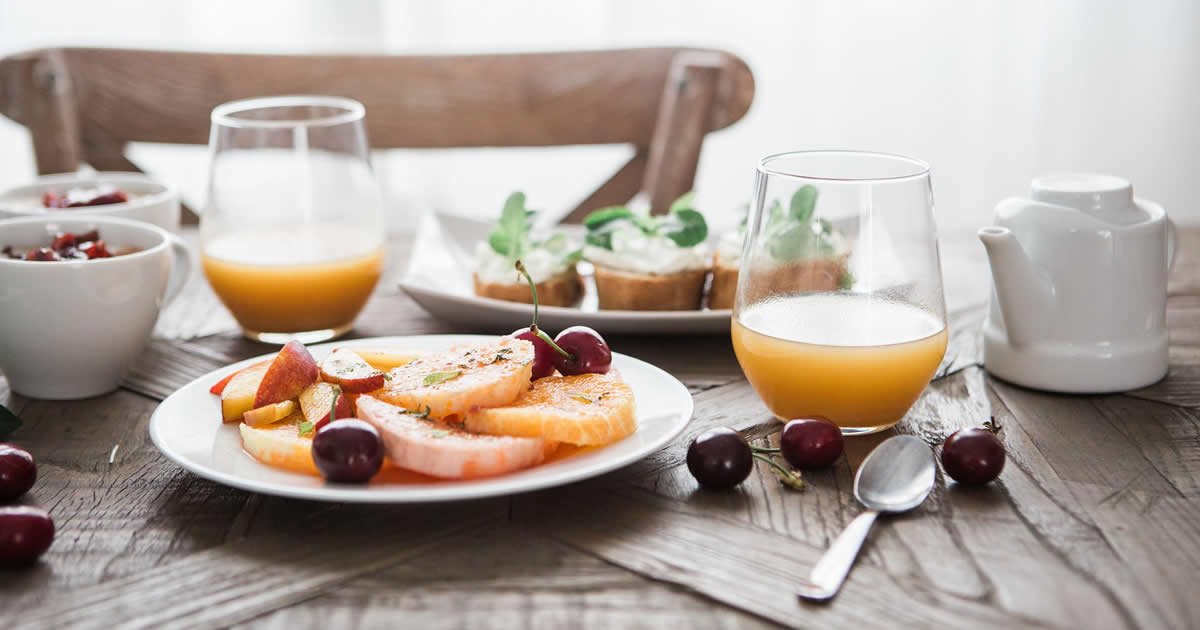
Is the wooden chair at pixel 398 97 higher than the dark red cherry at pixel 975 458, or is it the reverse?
the wooden chair at pixel 398 97

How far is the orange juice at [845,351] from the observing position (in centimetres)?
99

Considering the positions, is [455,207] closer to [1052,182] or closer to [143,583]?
[1052,182]

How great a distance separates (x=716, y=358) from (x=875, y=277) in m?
0.34

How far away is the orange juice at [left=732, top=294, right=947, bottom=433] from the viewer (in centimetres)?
99

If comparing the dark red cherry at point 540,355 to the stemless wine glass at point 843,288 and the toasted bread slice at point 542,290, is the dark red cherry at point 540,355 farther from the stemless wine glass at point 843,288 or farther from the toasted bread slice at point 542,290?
the toasted bread slice at point 542,290

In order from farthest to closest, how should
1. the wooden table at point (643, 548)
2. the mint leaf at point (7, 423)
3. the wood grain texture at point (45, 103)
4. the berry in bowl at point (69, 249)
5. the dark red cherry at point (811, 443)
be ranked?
the wood grain texture at point (45, 103), the berry in bowl at point (69, 249), the mint leaf at point (7, 423), the dark red cherry at point (811, 443), the wooden table at point (643, 548)

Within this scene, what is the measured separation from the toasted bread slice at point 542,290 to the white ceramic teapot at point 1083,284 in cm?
51

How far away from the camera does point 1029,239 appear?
1.15m

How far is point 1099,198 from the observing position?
3.75ft

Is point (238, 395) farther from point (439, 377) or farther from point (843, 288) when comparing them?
point (843, 288)

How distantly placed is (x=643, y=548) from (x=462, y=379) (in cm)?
21

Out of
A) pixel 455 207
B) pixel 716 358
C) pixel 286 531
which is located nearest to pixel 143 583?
pixel 286 531

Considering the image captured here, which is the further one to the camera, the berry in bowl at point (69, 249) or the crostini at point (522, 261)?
the crostini at point (522, 261)

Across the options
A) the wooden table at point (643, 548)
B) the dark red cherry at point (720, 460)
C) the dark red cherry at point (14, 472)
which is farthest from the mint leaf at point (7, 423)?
the dark red cherry at point (720, 460)
